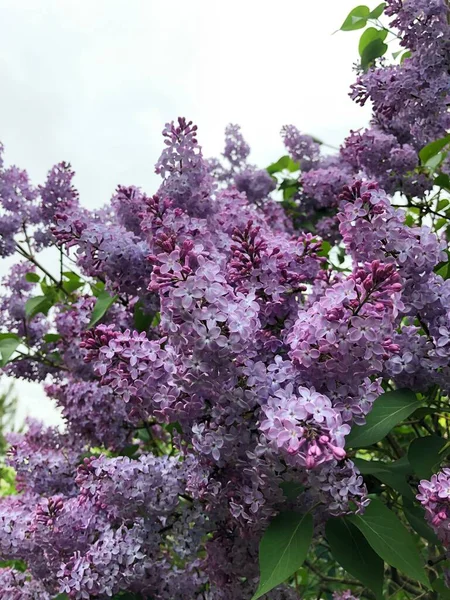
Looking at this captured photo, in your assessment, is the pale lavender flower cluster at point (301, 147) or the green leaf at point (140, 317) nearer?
the green leaf at point (140, 317)

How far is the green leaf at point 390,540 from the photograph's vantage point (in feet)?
4.21

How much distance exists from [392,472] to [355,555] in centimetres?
24

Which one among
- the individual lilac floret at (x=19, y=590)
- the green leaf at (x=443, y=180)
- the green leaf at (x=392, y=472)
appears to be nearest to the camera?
the green leaf at (x=392, y=472)

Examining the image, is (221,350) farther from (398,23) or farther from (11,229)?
(11,229)

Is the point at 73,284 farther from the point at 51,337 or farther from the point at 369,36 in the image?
the point at 369,36

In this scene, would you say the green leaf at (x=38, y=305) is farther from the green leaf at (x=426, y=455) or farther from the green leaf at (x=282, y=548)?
the green leaf at (x=426, y=455)

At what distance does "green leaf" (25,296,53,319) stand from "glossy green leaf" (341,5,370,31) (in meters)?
1.68

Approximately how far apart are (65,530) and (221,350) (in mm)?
954

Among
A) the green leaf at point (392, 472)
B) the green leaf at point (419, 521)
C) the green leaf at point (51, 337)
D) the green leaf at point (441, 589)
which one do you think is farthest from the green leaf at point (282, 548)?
the green leaf at point (51, 337)

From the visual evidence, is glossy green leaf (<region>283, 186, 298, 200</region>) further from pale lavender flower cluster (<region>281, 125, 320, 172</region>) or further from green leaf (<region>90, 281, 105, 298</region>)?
green leaf (<region>90, 281, 105, 298</region>)

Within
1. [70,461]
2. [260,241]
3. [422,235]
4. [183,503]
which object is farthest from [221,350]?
[70,461]

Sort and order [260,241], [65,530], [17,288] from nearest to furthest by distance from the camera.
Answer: [260,241]
[65,530]
[17,288]

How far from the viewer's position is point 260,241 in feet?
5.14

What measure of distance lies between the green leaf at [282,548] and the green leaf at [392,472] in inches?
7.6
